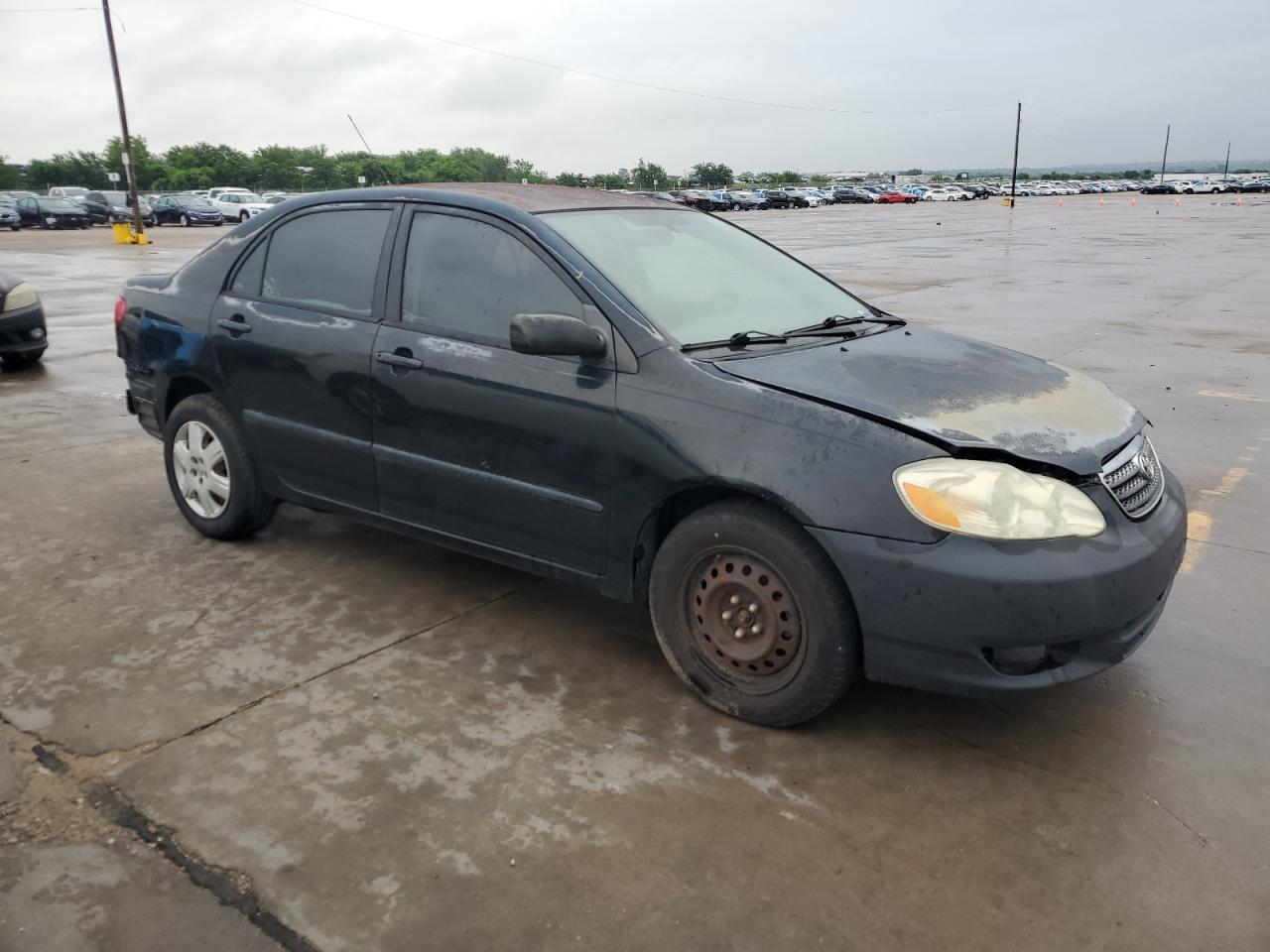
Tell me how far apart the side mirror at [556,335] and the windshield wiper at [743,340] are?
12.0 inches

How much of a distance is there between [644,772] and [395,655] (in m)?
1.16

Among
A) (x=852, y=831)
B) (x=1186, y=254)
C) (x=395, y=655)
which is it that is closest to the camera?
(x=852, y=831)

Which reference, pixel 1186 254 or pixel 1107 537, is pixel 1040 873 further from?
pixel 1186 254

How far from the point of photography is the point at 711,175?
113 metres

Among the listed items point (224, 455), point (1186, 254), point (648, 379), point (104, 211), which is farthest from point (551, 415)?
point (104, 211)

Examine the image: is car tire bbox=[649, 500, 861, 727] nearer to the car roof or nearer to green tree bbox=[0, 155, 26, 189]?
the car roof

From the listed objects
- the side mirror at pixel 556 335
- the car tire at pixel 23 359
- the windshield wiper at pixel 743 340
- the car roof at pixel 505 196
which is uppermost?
the car roof at pixel 505 196

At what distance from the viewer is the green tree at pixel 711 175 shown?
112625 millimetres

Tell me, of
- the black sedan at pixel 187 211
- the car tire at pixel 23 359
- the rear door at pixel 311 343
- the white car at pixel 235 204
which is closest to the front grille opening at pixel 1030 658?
the rear door at pixel 311 343

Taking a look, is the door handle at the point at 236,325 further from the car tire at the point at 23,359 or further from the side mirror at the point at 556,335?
the car tire at the point at 23,359

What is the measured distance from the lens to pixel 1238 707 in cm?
332

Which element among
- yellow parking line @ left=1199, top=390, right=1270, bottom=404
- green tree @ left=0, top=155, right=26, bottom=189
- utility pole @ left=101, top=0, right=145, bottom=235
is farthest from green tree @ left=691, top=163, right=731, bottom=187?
yellow parking line @ left=1199, top=390, right=1270, bottom=404

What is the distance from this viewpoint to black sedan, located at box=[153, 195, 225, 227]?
43.9 m

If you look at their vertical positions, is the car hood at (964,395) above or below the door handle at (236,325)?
below
